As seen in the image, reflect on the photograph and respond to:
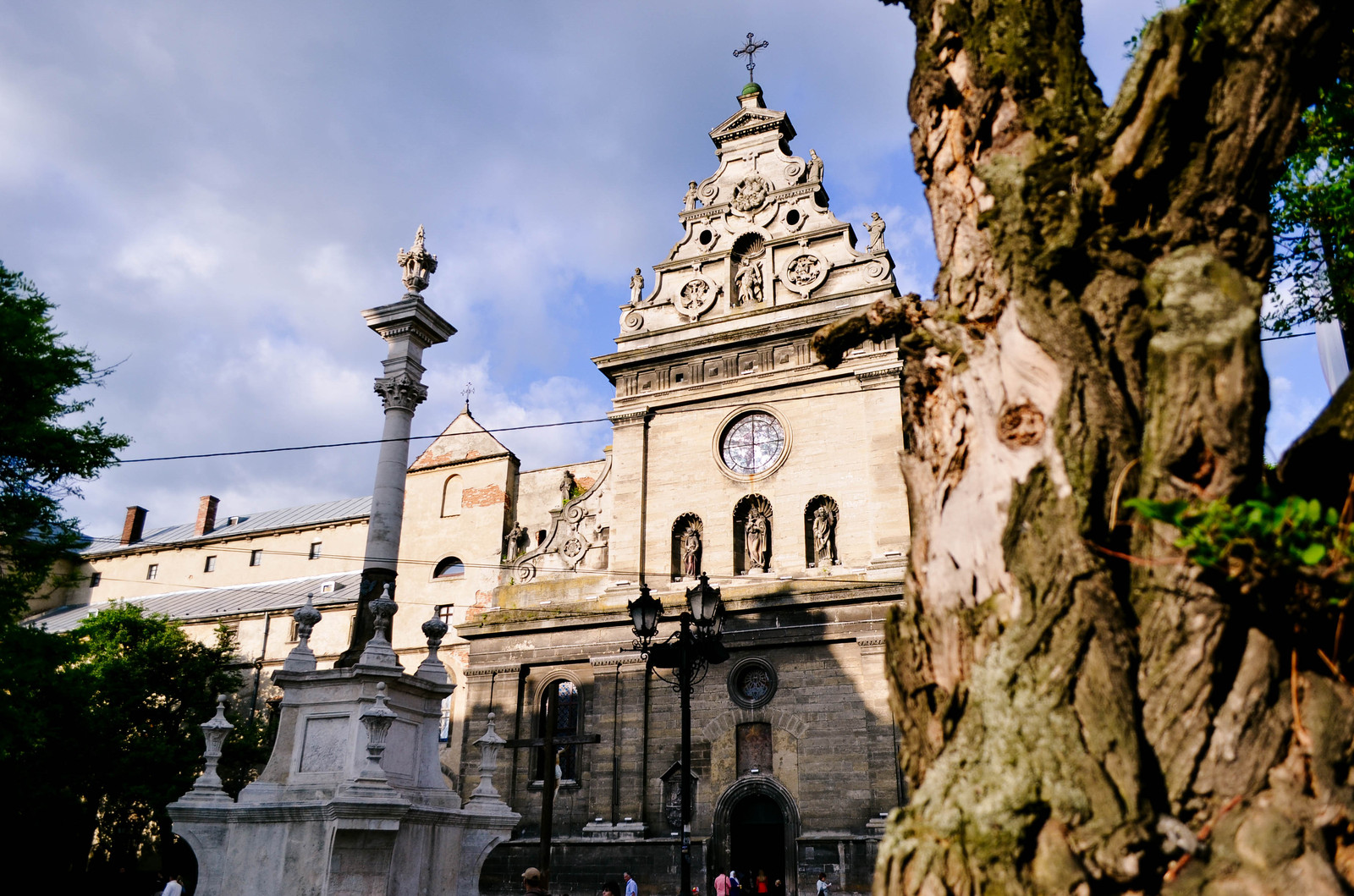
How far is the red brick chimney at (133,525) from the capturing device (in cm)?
4672

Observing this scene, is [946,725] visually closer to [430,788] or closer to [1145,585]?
[1145,585]

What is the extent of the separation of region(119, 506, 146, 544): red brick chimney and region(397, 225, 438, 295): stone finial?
36.8 metres

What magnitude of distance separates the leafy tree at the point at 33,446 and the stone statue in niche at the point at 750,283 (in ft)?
51.1

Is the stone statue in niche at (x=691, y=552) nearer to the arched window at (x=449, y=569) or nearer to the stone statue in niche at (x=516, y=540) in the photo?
the stone statue in niche at (x=516, y=540)

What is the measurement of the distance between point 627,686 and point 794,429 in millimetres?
7394

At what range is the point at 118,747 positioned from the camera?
28375 millimetres

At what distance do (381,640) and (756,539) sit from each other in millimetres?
12653

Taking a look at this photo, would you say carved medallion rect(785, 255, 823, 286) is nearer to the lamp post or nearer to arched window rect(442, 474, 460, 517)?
arched window rect(442, 474, 460, 517)

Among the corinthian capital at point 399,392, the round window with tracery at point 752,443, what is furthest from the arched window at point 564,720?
the corinthian capital at point 399,392

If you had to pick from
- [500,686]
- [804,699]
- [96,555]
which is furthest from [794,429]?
[96,555]

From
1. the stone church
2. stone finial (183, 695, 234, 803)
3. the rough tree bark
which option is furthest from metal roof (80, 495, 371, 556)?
the rough tree bark

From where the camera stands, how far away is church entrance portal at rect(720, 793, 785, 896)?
20.6 m

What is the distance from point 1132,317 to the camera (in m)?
3.52

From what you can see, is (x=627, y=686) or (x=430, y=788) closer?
(x=430, y=788)
